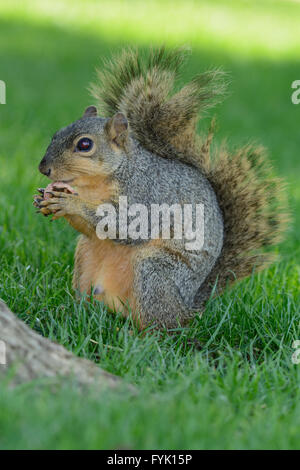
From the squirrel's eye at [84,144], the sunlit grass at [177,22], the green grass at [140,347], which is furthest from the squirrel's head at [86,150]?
the sunlit grass at [177,22]

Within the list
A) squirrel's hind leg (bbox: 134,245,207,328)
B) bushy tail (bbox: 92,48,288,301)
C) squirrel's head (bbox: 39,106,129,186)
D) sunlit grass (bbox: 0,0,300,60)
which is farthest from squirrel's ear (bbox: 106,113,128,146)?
sunlit grass (bbox: 0,0,300,60)

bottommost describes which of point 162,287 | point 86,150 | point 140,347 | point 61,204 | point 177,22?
point 140,347

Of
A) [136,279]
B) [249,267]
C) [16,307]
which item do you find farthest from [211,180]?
[16,307]

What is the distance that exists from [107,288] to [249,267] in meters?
0.63

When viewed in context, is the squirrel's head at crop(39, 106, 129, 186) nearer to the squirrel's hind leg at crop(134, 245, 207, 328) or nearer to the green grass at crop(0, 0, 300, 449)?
the green grass at crop(0, 0, 300, 449)

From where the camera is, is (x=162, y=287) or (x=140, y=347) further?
(x=162, y=287)

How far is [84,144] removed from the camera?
2.53 meters

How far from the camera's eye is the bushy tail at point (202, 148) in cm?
274

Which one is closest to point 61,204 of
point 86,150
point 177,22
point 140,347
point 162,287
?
point 86,150

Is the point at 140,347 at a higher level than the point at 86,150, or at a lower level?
lower

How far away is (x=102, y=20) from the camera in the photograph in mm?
10445

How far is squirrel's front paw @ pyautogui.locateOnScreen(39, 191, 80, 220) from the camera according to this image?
2.48 metres

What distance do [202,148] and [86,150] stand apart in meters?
0.51

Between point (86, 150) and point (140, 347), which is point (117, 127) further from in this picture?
point (140, 347)
